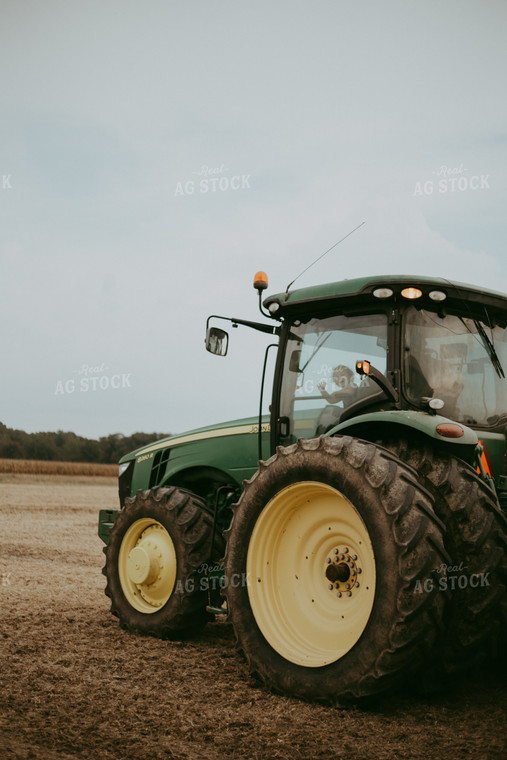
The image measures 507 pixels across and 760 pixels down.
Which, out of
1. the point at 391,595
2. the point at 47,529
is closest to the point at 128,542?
the point at 391,595

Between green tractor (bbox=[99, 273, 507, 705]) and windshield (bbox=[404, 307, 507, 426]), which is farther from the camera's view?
windshield (bbox=[404, 307, 507, 426])

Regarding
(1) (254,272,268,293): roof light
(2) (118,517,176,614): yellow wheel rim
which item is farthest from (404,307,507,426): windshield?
(2) (118,517,176,614): yellow wheel rim

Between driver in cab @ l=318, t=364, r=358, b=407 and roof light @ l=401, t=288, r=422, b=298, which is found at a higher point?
roof light @ l=401, t=288, r=422, b=298

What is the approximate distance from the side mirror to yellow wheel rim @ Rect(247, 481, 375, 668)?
1.61 metres

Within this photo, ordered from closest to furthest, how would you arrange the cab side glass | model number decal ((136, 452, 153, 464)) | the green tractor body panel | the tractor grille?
the cab side glass < the green tractor body panel < the tractor grille < model number decal ((136, 452, 153, 464))

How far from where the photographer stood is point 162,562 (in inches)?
214

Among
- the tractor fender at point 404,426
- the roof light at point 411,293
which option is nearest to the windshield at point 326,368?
the roof light at point 411,293

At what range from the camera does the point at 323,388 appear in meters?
4.72

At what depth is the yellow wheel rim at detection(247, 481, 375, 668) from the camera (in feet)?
12.1

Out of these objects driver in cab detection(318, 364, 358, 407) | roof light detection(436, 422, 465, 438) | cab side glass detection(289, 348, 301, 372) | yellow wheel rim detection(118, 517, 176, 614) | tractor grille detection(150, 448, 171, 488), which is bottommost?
yellow wheel rim detection(118, 517, 176, 614)

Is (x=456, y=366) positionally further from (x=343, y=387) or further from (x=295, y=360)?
(x=295, y=360)

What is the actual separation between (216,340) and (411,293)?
67.8 inches

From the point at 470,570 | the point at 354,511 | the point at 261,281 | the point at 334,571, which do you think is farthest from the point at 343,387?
the point at 470,570

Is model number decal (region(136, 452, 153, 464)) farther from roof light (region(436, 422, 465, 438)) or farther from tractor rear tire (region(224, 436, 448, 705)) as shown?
roof light (region(436, 422, 465, 438))
